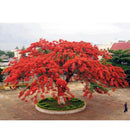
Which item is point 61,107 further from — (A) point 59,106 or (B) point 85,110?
(B) point 85,110

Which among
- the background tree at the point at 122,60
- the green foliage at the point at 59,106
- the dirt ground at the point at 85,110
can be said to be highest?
the background tree at the point at 122,60

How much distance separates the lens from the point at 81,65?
15008 millimetres

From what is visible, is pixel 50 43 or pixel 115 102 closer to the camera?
pixel 50 43

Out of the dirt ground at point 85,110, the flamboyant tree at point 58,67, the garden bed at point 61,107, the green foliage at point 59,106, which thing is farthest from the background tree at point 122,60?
the garden bed at point 61,107

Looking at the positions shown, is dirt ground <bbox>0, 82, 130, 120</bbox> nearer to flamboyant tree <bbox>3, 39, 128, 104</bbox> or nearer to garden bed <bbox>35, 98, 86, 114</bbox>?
garden bed <bbox>35, 98, 86, 114</bbox>

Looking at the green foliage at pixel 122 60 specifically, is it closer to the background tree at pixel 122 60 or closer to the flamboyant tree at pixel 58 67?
the background tree at pixel 122 60

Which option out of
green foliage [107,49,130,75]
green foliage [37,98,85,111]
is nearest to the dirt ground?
green foliage [37,98,85,111]

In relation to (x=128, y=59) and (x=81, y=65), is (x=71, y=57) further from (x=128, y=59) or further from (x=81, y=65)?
(x=128, y=59)

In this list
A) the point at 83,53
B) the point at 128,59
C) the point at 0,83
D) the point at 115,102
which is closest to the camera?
the point at 83,53

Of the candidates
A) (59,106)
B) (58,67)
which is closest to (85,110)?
(59,106)

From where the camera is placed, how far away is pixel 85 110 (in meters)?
16.6

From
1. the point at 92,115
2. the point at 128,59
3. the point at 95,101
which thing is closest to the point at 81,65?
the point at 92,115

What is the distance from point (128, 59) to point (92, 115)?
12450mm

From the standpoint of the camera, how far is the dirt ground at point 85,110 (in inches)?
582
